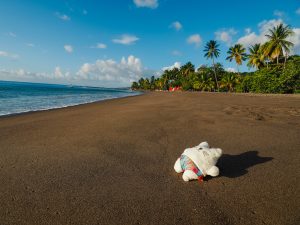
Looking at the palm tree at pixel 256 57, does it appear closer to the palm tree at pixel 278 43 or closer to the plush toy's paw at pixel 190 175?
the palm tree at pixel 278 43

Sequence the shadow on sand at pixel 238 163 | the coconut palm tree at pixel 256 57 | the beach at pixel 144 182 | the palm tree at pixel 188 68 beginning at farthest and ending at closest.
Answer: the palm tree at pixel 188 68
the coconut palm tree at pixel 256 57
the shadow on sand at pixel 238 163
the beach at pixel 144 182

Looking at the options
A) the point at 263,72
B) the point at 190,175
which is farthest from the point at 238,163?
the point at 263,72

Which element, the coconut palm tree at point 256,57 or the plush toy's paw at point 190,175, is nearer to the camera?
the plush toy's paw at point 190,175

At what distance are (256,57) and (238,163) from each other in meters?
48.3

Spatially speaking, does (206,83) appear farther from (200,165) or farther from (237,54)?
(200,165)

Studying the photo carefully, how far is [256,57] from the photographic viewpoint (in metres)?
43.0

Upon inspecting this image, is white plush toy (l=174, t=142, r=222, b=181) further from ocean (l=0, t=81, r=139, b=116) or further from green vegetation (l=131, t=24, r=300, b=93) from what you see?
green vegetation (l=131, t=24, r=300, b=93)

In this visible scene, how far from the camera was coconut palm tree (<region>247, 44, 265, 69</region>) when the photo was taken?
41.5 metres

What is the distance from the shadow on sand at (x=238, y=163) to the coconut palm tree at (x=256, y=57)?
4496 cm

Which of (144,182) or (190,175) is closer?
(190,175)

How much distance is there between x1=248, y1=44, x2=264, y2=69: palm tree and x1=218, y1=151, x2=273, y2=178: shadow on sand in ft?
148

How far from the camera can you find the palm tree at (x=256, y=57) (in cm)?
4172

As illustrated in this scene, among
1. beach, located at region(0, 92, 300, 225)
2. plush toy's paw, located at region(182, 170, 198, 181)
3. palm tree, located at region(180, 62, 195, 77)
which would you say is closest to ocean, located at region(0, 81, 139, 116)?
beach, located at region(0, 92, 300, 225)

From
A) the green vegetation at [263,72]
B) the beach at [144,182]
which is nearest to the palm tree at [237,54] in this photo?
the green vegetation at [263,72]
